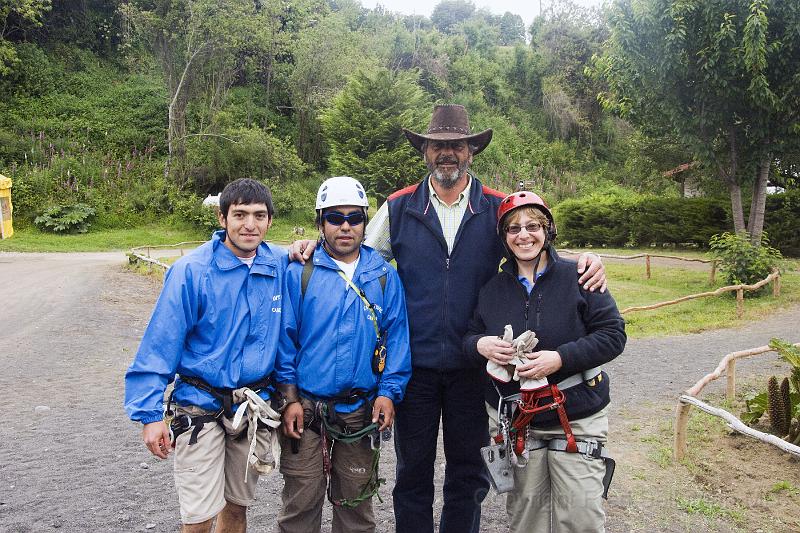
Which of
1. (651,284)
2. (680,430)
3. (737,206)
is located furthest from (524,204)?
(737,206)

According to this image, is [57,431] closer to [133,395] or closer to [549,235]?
[133,395]

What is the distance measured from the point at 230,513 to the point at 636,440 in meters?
3.89

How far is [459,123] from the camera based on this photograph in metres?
3.50

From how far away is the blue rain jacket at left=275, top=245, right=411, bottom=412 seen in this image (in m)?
2.96

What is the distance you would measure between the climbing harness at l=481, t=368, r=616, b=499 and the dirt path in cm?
129

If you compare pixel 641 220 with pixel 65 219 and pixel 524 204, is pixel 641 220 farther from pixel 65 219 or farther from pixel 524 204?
pixel 65 219

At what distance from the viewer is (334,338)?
116 inches

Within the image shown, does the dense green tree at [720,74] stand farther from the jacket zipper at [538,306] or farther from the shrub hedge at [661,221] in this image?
the jacket zipper at [538,306]

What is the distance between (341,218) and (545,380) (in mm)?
1214

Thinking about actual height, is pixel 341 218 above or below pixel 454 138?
below

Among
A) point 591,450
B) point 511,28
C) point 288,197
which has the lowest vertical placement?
point 591,450

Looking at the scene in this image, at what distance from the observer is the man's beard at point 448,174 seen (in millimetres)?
3396

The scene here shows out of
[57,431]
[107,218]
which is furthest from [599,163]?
[57,431]

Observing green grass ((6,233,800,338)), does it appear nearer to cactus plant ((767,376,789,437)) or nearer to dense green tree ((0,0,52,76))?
cactus plant ((767,376,789,437))
